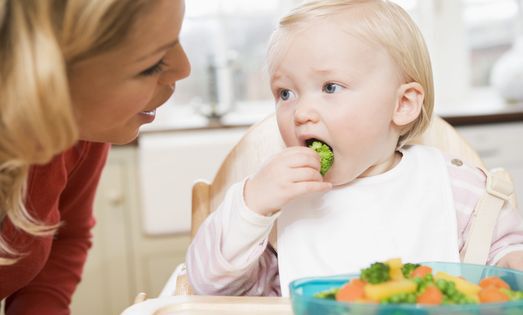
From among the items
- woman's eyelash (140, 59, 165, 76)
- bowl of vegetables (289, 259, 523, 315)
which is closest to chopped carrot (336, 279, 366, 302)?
bowl of vegetables (289, 259, 523, 315)

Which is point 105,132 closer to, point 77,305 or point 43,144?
point 43,144

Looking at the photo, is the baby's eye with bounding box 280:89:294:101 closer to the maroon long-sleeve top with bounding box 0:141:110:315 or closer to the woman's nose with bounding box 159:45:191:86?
the woman's nose with bounding box 159:45:191:86

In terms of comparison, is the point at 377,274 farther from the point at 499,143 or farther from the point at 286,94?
the point at 499,143

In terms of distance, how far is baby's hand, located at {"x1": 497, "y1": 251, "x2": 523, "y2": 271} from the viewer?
1091 mm

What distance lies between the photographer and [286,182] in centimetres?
107

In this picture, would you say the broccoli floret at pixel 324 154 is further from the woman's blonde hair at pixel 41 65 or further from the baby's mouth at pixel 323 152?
the woman's blonde hair at pixel 41 65

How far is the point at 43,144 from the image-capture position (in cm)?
77

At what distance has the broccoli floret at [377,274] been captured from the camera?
0.76 m

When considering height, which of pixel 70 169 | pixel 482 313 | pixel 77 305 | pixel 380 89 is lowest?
pixel 77 305

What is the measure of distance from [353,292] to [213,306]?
0.82ft

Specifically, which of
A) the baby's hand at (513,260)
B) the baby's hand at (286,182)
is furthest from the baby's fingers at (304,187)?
the baby's hand at (513,260)

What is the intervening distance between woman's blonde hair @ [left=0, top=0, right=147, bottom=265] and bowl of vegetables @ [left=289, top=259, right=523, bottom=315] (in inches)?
13.0

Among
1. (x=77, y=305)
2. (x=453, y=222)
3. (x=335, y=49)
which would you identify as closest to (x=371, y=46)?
(x=335, y=49)

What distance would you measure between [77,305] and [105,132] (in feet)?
6.23
